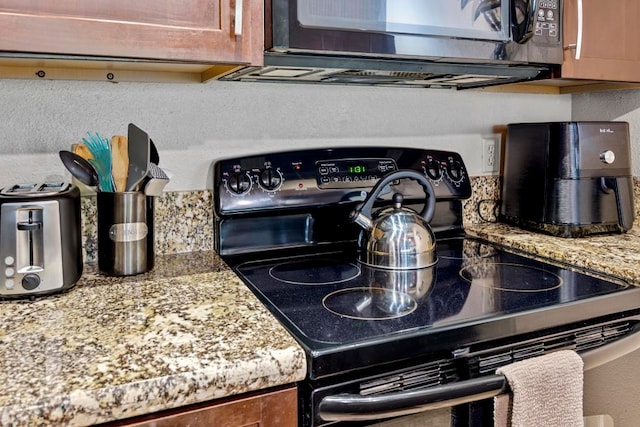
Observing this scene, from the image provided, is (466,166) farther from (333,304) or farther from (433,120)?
(333,304)

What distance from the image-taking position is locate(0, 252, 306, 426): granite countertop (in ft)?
2.06

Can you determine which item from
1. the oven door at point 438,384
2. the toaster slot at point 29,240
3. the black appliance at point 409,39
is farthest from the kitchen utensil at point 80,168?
the oven door at point 438,384

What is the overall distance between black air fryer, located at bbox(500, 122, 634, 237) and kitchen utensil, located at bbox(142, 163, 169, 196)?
99cm

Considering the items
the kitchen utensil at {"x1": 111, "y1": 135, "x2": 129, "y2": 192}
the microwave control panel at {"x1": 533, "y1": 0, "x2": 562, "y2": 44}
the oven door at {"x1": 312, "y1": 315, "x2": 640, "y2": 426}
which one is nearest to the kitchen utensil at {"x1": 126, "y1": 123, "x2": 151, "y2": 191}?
the kitchen utensil at {"x1": 111, "y1": 135, "x2": 129, "y2": 192}

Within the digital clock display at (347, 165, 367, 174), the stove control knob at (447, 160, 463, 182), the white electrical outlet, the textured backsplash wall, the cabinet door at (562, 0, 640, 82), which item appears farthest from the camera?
the white electrical outlet

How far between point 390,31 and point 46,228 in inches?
29.4

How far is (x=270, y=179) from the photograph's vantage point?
4.16 feet

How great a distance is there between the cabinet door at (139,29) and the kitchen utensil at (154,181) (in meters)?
0.26

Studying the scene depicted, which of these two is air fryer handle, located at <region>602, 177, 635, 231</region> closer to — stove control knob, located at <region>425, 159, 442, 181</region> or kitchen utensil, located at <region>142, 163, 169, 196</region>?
stove control knob, located at <region>425, 159, 442, 181</region>

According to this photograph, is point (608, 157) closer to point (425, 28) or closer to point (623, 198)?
point (623, 198)

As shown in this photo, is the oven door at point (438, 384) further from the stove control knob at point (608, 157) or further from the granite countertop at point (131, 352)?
the stove control knob at point (608, 157)

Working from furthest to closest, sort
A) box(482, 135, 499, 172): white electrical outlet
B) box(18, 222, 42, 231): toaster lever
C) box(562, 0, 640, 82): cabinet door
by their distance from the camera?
box(482, 135, 499, 172): white electrical outlet → box(562, 0, 640, 82): cabinet door → box(18, 222, 42, 231): toaster lever

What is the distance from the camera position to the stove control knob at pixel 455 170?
1482 millimetres

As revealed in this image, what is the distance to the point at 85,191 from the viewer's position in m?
1.20
